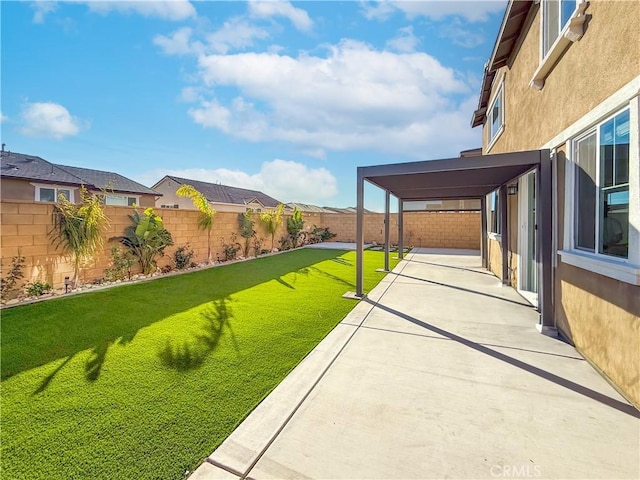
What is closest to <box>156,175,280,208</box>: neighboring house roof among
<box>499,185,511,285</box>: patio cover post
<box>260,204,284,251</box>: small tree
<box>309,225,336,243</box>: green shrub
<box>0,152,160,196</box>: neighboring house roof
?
<box>0,152,160,196</box>: neighboring house roof

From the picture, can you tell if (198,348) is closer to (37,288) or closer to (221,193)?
(37,288)

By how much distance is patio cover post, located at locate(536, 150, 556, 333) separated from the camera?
4734mm

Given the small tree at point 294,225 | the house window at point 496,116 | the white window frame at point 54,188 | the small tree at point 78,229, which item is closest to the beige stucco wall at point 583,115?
the house window at point 496,116

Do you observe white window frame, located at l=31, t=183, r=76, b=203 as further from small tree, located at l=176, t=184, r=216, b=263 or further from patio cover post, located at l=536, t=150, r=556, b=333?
patio cover post, located at l=536, t=150, r=556, b=333

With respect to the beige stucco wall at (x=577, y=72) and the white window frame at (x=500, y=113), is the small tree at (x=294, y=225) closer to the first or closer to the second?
the white window frame at (x=500, y=113)

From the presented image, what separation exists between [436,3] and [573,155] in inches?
217

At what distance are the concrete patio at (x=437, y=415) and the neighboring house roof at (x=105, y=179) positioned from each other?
23501mm

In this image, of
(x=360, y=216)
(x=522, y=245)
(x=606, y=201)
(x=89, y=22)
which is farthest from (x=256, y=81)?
(x=606, y=201)

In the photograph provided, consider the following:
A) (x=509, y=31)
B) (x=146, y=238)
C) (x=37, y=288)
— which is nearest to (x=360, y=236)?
(x=509, y=31)

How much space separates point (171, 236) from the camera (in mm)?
9828

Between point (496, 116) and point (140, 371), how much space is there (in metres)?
11.4

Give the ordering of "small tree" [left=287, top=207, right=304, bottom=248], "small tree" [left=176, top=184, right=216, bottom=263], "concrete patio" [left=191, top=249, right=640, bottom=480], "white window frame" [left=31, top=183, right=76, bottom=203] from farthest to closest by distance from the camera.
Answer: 1. "small tree" [left=287, top=207, right=304, bottom=248]
2. "white window frame" [left=31, top=183, right=76, bottom=203]
3. "small tree" [left=176, top=184, right=216, bottom=263]
4. "concrete patio" [left=191, top=249, right=640, bottom=480]

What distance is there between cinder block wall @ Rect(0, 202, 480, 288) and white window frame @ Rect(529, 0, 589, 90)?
998 centimetres

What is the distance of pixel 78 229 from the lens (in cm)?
700
